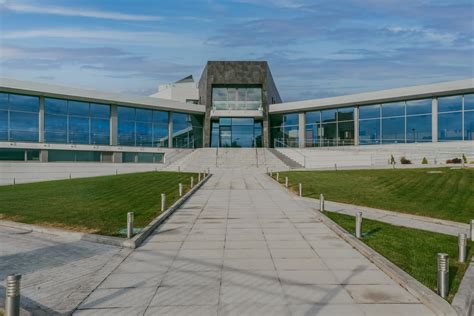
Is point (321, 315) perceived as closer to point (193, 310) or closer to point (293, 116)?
point (193, 310)

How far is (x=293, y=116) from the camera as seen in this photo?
56.6m

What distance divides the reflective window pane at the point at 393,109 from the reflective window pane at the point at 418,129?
1.43 m

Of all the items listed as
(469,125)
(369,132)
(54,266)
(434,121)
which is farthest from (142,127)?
(54,266)

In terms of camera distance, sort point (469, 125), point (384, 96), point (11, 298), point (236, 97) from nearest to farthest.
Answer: point (11, 298) < point (469, 125) < point (384, 96) < point (236, 97)

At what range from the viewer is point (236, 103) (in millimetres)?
A: 56344

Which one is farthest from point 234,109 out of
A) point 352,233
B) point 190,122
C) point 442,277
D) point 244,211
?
point 442,277

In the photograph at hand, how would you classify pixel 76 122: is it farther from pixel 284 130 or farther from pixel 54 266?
pixel 54 266

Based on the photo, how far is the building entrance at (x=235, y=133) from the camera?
56.9m

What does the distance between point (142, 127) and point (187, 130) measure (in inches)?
311

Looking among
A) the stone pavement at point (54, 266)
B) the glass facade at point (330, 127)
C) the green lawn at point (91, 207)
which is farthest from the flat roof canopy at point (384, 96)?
the stone pavement at point (54, 266)

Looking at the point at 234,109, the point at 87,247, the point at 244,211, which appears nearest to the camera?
the point at 87,247

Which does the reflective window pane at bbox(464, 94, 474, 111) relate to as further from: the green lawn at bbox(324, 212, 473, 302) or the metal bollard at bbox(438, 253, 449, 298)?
the metal bollard at bbox(438, 253, 449, 298)

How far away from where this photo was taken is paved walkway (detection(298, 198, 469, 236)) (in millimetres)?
A: 12867

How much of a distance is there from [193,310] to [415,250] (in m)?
6.19
